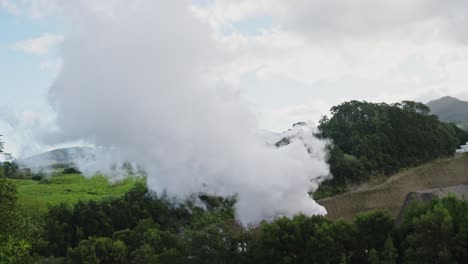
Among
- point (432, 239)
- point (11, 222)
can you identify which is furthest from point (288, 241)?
point (11, 222)

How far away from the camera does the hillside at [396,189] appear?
162ft

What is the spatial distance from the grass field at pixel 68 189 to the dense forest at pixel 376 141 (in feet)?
79.6

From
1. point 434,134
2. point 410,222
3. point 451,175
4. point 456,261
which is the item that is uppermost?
point 434,134

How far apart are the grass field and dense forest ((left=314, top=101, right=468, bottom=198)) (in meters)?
24.3

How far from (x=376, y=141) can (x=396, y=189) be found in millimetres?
14554

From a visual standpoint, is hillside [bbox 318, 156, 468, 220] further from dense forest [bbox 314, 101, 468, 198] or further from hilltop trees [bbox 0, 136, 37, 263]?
hilltop trees [bbox 0, 136, 37, 263]

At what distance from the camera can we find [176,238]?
3500 centimetres

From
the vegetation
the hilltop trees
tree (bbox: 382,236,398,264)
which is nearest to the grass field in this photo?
the vegetation

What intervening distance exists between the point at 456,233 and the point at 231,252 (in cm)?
1278

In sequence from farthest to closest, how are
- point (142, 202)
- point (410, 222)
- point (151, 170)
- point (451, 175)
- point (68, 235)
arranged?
point (451, 175) < point (142, 202) < point (68, 235) < point (151, 170) < point (410, 222)

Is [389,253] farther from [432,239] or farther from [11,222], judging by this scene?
[11,222]

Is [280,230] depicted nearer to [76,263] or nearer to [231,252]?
[231,252]

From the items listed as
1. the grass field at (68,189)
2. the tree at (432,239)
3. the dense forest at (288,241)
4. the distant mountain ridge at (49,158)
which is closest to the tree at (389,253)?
the dense forest at (288,241)

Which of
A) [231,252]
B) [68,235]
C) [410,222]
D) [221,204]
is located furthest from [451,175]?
[68,235]
